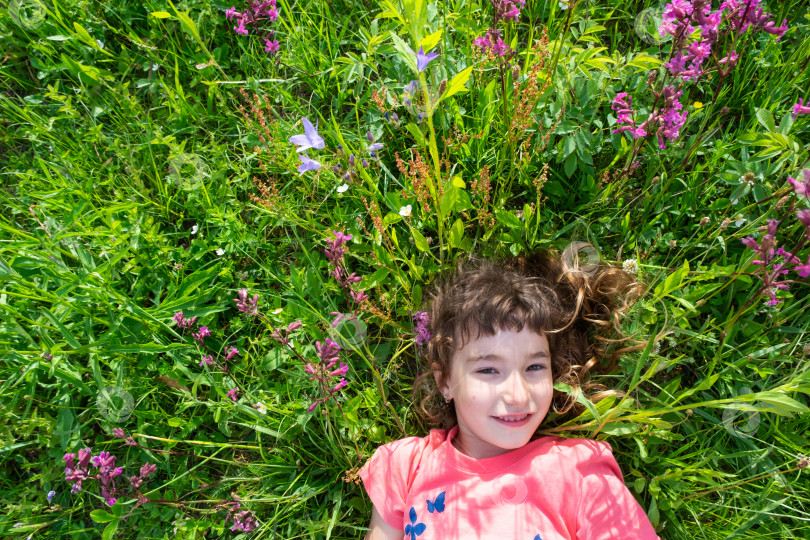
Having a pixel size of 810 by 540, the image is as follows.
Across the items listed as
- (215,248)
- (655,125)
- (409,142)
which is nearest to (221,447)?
(215,248)

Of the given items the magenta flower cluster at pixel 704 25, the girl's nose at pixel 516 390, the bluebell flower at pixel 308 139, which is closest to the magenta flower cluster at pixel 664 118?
the magenta flower cluster at pixel 704 25

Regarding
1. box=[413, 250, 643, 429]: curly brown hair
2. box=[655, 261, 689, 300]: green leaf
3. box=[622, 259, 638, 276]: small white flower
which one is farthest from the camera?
box=[622, 259, 638, 276]: small white flower

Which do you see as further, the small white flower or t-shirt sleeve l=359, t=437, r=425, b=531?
the small white flower

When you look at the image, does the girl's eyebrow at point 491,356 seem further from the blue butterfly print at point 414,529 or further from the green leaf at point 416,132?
the green leaf at point 416,132

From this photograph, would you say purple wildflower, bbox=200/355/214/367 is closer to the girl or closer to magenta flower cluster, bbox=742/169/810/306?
the girl

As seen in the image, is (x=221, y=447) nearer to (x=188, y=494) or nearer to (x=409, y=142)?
(x=188, y=494)

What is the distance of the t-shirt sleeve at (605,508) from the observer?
2.12m

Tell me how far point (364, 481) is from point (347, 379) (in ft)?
1.53

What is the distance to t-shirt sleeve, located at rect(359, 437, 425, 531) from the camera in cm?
238

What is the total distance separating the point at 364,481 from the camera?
8.05 ft

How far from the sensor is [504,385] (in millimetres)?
2213

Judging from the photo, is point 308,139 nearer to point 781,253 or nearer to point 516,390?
point 516,390

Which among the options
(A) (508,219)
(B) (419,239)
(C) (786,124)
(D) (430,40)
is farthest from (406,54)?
(C) (786,124)

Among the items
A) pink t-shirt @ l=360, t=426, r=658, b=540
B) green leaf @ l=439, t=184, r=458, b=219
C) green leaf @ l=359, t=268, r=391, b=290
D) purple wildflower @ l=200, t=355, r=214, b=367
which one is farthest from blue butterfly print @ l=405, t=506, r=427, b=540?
green leaf @ l=439, t=184, r=458, b=219
